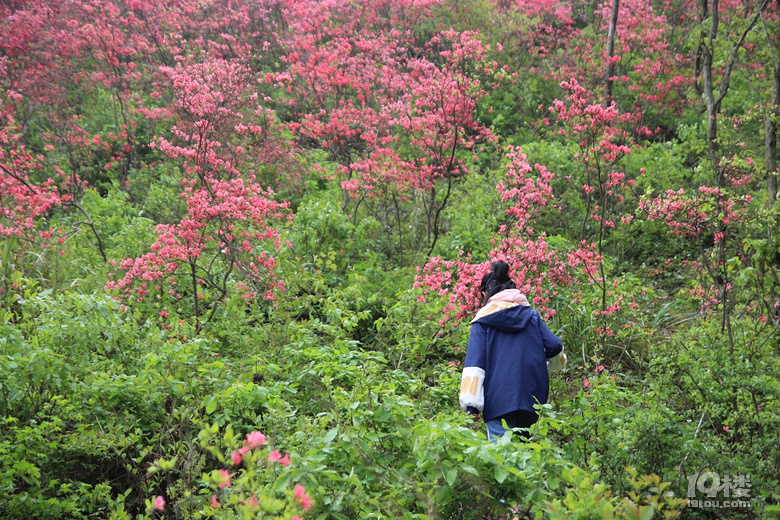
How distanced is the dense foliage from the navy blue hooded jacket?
33 centimetres

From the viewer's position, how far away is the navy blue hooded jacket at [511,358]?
365 centimetres

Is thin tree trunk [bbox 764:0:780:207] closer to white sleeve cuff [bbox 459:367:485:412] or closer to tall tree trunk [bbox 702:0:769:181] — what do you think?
tall tree trunk [bbox 702:0:769:181]

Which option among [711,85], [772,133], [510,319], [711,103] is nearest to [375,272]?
[510,319]

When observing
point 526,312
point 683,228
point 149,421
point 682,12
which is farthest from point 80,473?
point 682,12

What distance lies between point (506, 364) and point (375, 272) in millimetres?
3536

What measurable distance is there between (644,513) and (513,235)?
4667 mm

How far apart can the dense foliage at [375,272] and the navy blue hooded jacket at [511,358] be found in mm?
327

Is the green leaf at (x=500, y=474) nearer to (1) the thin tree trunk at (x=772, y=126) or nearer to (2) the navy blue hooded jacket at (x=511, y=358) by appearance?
(2) the navy blue hooded jacket at (x=511, y=358)

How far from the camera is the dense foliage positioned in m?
2.77

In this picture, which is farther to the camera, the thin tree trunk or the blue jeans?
the thin tree trunk

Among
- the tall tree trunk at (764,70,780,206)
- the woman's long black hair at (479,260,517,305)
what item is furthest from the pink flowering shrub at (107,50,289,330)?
the tall tree trunk at (764,70,780,206)

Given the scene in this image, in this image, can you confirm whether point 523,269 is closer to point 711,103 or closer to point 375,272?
point 375,272

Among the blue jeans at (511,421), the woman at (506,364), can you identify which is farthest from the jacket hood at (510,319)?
the blue jeans at (511,421)

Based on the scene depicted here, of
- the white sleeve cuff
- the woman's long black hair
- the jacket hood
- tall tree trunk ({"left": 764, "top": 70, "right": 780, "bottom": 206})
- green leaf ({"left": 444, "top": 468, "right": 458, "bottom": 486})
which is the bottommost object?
the white sleeve cuff
